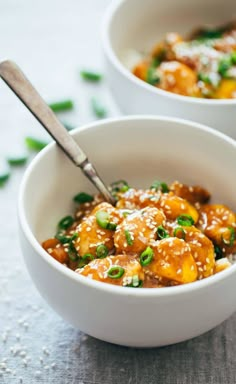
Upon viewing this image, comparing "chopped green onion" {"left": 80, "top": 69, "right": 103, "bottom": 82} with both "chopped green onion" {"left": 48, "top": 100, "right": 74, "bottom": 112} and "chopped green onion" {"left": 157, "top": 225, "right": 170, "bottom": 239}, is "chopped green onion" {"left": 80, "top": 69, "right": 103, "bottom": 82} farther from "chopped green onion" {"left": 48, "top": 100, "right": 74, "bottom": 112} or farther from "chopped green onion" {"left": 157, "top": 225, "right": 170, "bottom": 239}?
"chopped green onion" {"left": 157, "top": 225, "right": 170, "bottom": 239}

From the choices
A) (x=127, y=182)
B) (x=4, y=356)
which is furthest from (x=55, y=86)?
(x=4, y=356)

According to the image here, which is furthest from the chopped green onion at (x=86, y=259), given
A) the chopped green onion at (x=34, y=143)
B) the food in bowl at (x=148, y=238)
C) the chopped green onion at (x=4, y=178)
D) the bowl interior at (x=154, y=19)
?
the bowl interior at (x=154, y=19)

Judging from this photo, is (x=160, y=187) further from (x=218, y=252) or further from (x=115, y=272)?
(x=115, y=272)

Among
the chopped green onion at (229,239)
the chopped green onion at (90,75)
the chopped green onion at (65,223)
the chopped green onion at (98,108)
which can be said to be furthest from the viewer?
the chopped green onion at (90,75)

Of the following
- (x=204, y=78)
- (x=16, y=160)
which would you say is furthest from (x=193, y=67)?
(x=16, y=160)

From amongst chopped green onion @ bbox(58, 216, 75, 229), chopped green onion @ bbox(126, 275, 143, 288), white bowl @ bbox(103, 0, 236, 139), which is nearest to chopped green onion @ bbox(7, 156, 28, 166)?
white bowl @ bbox(103, 0, 236, 139)

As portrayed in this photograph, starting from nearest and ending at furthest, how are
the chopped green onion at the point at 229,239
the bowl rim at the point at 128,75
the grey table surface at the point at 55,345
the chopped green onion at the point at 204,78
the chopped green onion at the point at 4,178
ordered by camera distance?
the grey table surface at the point at 55,345 < the chopped green onion at the point at 229,239 < the bowl rim at the point at 128,75 < the chopped green onion at the point at 4,178 < the chopped green onion at the point at 204,78

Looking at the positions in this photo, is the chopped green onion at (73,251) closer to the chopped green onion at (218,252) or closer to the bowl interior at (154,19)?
the chopped green onion at (218,252)

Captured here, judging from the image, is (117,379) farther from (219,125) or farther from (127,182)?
(219,125)
